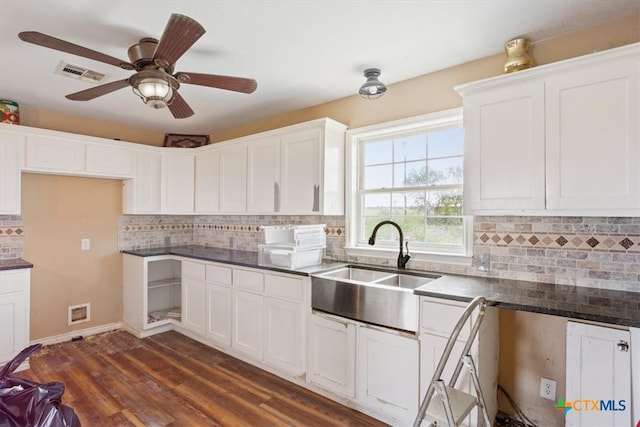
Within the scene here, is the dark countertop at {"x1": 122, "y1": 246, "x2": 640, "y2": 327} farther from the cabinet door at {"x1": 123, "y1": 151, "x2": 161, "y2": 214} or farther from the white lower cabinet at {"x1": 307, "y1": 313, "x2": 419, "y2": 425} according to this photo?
the cabinet door at {"x1": 123, "y1": 151, "x2": 161, "y2": 214}

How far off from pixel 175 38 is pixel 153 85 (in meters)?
0.41

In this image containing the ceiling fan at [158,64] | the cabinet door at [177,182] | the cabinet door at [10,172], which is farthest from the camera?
the cabinet door at [177,182]

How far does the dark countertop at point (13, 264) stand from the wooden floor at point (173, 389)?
2.89ft

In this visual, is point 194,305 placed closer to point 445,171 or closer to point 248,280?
point 248,280

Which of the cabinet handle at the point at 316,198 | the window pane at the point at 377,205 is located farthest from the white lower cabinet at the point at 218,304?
the window pane at the point at 377,205

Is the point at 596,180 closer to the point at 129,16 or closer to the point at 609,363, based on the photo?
the point at 609,363

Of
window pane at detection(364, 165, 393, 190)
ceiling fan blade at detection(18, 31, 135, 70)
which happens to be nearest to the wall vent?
ceiling fan blade at detection(18, 31, 135, 70)

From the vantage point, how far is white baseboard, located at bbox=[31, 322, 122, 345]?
3379 mm

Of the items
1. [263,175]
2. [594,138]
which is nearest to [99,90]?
[263,175]

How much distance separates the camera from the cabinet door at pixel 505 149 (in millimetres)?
1879

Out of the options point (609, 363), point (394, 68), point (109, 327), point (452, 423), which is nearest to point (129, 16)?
point (394, 68)

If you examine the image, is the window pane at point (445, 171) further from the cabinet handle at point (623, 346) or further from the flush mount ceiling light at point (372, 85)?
the cabinet handle at point (623, 346)

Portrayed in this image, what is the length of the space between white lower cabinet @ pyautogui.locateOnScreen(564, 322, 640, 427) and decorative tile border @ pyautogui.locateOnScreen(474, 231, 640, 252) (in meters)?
0.67

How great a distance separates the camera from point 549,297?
175 centimetres
